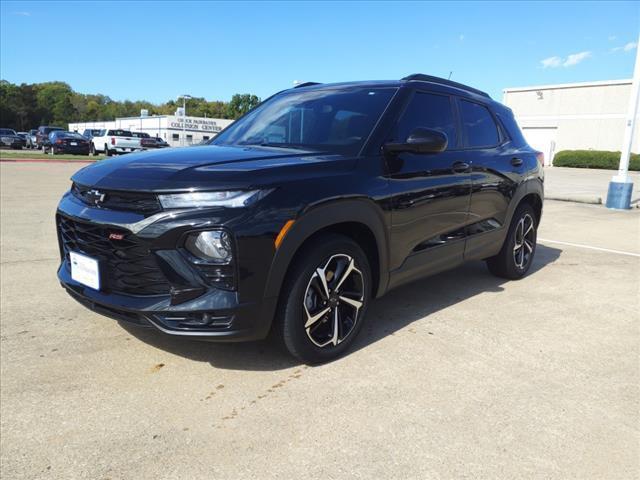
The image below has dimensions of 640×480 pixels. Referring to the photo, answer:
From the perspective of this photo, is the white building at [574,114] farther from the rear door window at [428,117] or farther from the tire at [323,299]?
the tire at [323,299]

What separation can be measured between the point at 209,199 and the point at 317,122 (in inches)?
56.7

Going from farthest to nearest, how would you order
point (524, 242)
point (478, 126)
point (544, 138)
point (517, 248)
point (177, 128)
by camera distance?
point (177, 128) → point (544, 138) → point (524, 242) → point (517, 248) → point (478, 126)

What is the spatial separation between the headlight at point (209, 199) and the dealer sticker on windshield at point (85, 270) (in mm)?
606

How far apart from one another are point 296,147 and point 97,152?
33211 millimetres

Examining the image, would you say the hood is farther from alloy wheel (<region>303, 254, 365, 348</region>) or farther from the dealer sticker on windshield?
alloy wheel (<region>303, 254, 365, 348</region>)

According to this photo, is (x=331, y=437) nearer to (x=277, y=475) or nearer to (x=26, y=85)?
(x=277, y=475)

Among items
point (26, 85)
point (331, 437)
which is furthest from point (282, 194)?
point (26, 85)

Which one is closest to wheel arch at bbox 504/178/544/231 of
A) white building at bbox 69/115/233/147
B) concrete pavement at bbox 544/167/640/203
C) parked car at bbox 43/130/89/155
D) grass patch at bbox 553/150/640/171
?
concrete pavement at bbox 544/167/640/203

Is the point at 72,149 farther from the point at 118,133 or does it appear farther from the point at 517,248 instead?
the point at 517,248

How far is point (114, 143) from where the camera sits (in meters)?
29.2

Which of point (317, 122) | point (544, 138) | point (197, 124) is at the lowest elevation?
point (317, 122)

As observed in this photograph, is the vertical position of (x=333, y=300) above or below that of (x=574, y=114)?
below

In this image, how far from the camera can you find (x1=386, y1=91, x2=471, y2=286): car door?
3.43 meters

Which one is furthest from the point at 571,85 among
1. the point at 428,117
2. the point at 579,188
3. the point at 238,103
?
the point at 238,103
